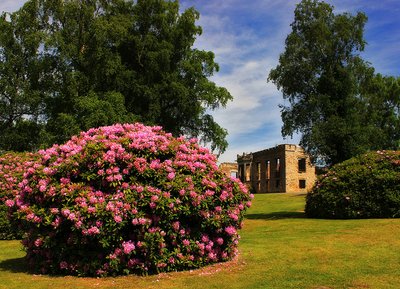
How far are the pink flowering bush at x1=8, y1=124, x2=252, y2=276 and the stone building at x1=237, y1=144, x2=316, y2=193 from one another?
47625 mm

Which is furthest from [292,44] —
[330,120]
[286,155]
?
[286,155]

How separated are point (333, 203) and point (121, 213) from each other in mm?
13306

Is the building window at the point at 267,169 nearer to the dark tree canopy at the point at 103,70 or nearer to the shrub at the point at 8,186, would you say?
the dark tree canopy at the point at 103,70

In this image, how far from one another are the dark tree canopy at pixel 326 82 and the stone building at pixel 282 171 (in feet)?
107

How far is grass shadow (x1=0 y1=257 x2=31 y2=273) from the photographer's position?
30.0 ft

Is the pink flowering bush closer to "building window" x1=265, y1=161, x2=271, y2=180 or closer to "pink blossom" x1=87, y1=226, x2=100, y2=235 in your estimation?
"pink blossom" x1=87, y1=226, x2=100, y2=235

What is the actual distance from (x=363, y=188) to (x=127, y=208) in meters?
13.1

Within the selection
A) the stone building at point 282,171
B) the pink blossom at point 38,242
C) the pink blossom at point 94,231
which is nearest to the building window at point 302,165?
the stone building at point 282,171

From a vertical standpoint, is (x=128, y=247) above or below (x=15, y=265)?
above

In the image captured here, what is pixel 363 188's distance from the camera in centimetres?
1809

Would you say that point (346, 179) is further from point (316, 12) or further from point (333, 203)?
point (316, 12)

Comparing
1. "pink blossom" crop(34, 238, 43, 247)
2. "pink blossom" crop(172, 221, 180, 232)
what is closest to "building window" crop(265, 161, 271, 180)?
"pink blossom" crop(172, 221, 180, 232)

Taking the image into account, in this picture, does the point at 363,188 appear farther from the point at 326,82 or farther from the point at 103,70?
the point at 103,70

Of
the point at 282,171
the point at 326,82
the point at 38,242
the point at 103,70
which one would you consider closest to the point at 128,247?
the point at 38,242
